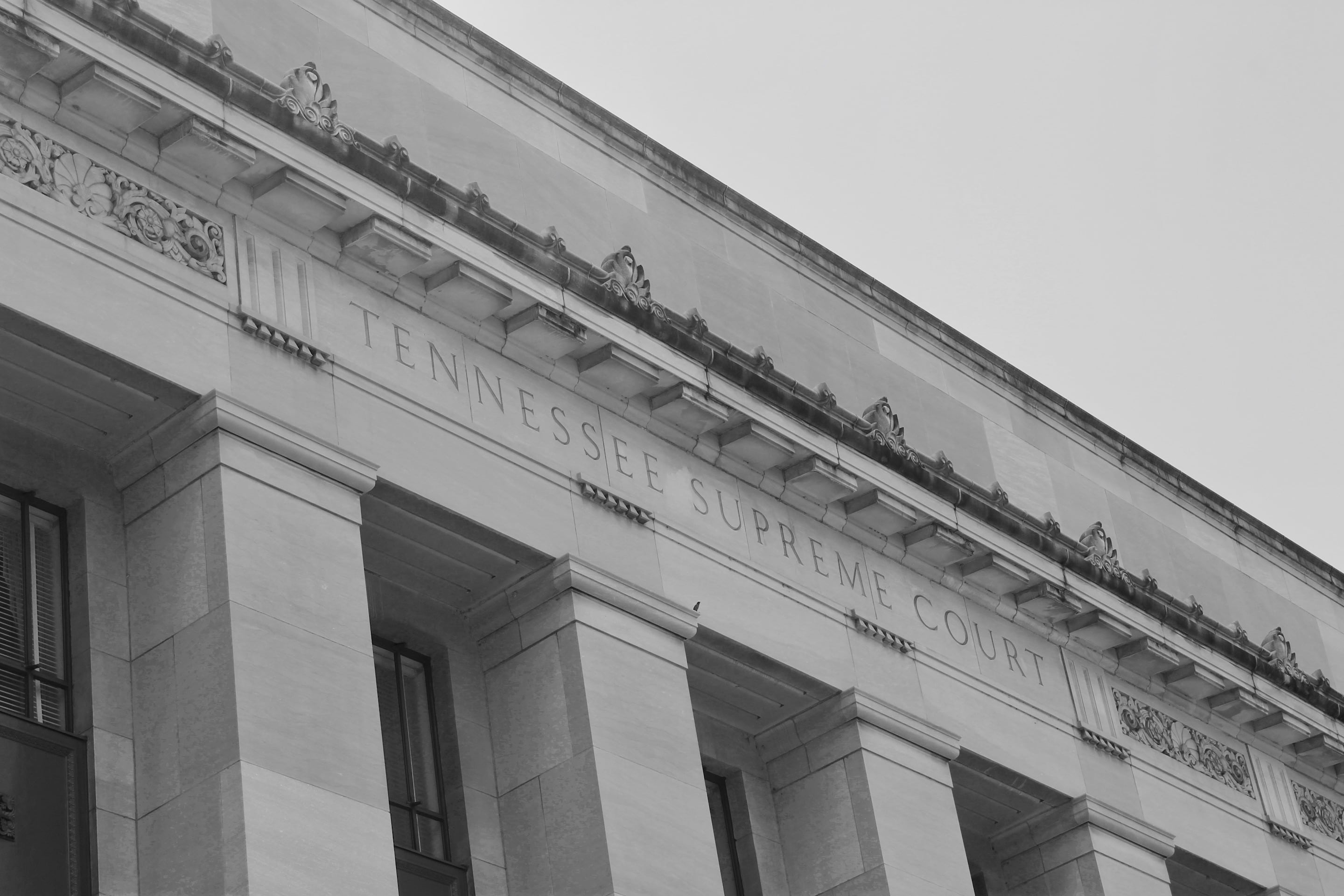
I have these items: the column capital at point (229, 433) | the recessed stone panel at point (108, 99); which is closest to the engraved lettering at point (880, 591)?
the column capital at point (229, 433)

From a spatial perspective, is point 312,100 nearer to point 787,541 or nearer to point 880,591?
point 787,541

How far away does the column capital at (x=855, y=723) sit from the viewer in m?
24.1

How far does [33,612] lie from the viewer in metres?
18.4

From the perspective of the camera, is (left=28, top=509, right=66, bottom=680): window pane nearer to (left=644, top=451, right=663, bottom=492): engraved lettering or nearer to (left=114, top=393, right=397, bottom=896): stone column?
(left=114, top=393, right=397, bottom=896): stone column

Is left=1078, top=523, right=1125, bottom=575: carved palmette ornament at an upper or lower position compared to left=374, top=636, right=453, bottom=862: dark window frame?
upper

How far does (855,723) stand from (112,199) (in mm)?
9791

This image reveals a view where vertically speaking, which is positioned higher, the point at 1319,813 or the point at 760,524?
the point at 760,524

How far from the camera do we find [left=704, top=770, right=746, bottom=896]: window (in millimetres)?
23703

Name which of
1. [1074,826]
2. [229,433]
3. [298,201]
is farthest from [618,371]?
[1074,826]

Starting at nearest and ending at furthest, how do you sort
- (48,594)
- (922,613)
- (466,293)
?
1. (48,594)
2. (466,293)
3. (922,613)

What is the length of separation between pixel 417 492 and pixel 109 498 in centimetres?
277

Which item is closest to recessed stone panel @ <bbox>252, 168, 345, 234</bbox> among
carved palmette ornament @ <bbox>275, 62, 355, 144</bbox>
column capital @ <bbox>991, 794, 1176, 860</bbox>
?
carved palmette ornament @ <bbox>275, 62, 355, 144</bbox>

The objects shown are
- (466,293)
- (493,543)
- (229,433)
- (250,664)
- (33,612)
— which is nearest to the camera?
(250,664)

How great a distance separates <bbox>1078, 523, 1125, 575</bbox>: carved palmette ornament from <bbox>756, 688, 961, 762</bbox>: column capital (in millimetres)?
4567
